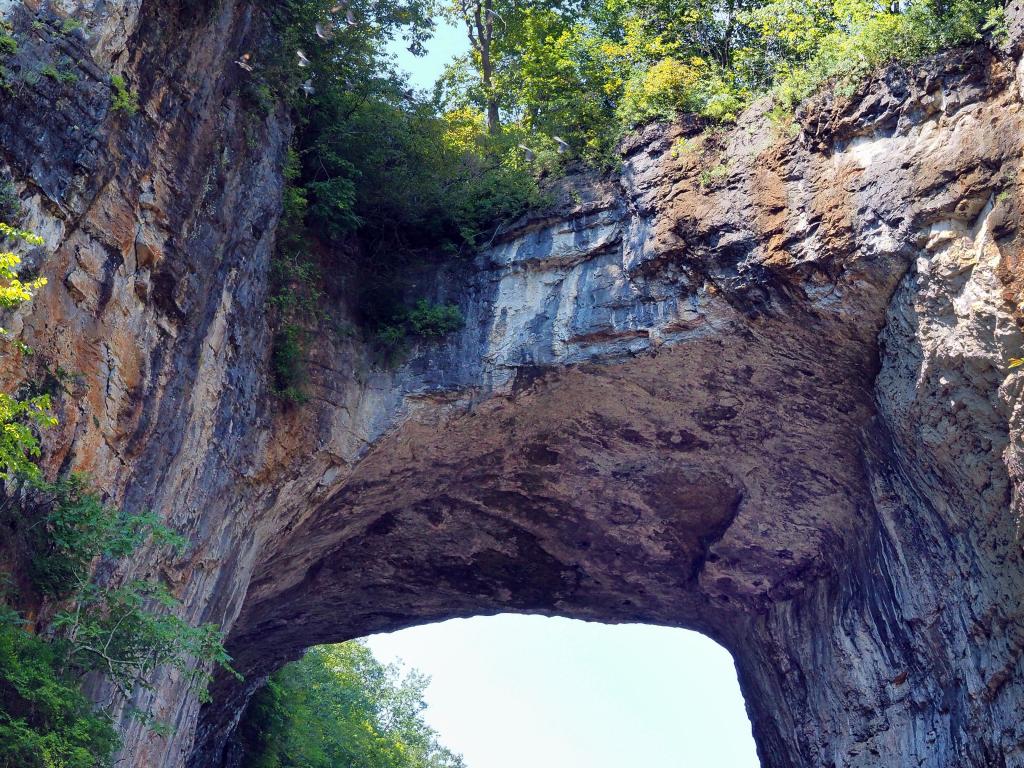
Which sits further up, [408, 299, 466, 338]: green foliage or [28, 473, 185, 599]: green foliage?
[408, 299, 466, 338]: green foliage

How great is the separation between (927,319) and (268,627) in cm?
940

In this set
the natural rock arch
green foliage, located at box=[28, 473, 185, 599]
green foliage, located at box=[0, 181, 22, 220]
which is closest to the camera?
green foliage, located at box=[0, 181, 22, 220]

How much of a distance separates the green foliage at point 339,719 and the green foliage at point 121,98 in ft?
35.0

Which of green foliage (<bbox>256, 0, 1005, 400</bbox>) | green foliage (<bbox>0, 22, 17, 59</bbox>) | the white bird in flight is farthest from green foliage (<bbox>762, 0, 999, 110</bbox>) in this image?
green foliage (<bbox>0, 22, 17, 59</bbox>)

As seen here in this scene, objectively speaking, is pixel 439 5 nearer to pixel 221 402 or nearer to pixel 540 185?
pixel 540 185

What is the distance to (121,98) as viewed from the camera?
7820 millimetres

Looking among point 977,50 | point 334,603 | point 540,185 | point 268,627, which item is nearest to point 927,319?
point 977,50

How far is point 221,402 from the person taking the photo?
365 inches

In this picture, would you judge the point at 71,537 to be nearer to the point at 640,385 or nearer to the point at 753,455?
the point at 640,385

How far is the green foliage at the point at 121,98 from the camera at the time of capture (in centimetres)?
776

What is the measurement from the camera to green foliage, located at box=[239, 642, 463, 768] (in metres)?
16.2

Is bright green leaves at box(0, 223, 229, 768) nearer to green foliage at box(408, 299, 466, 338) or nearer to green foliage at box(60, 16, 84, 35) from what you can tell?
green foliage at box(60, 16, 84, 35)

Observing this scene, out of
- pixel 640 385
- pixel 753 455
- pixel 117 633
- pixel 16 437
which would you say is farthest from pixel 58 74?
pixel 753 455

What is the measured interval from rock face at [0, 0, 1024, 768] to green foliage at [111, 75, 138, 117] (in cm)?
10
